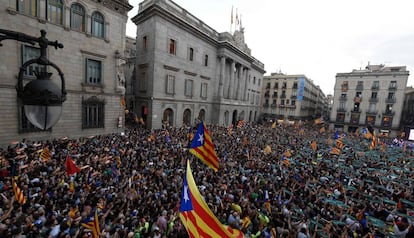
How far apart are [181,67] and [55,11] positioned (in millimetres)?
14393

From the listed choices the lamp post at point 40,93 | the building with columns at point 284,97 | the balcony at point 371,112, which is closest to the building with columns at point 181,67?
the lamp post at point 40,93

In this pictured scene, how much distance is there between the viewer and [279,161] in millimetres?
14914

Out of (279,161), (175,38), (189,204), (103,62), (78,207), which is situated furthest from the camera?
(175,38)

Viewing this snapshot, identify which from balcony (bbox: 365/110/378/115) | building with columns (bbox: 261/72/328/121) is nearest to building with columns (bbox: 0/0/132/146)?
building with columns (bbox: 261/72/328/121)

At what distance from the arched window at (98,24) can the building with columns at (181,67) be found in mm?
6252

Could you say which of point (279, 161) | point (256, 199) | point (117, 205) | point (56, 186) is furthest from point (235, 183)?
point (56, 186)

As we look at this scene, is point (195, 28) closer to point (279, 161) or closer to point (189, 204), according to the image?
point (279, 161)

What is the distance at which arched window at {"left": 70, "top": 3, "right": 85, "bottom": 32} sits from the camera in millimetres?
15094

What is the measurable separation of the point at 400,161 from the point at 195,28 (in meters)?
27.3

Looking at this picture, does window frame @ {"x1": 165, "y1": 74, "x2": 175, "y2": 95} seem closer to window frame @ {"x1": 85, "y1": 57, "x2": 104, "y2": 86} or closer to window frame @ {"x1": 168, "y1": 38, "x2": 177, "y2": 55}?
window frame @ {"x1": 168, "y1": 38, "x2": 177, "y2": 55}

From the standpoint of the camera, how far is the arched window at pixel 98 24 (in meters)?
16.4

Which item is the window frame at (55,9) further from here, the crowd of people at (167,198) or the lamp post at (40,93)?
Result: the lamp post at (40,93)

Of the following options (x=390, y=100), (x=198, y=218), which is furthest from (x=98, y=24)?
(x=390, y=100)

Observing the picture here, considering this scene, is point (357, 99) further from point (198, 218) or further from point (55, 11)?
point (55, 11)
